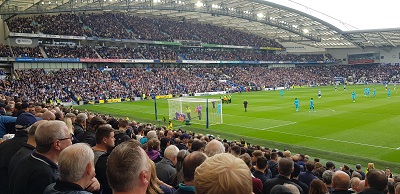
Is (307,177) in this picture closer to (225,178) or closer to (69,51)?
(225,178)

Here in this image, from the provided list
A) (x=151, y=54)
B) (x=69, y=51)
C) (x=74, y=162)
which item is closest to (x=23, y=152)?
(x=74, y=162)

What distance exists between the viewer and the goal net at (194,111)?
29188 millimetres

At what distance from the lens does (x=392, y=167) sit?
48.0 feet

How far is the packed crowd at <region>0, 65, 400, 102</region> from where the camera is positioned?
45.5 m

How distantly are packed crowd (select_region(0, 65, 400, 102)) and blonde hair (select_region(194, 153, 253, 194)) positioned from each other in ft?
132

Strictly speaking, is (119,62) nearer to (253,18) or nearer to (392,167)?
(253,18)

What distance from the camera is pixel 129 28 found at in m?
68.8

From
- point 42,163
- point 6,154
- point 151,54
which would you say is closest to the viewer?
point 42,163

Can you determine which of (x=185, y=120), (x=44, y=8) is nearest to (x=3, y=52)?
(x=44, y=8)

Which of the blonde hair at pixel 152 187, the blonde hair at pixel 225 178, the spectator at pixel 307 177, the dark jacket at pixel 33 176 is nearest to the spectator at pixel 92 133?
the dark jacket at pixel 33 176

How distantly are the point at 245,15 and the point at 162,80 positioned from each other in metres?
22.7

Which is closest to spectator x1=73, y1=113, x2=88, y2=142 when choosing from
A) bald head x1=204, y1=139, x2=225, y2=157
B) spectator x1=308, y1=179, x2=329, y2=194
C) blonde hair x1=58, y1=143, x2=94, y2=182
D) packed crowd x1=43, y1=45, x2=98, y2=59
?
bald head x1=204, y1=139, x2=225, y2=157

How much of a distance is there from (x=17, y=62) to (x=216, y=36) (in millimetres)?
47782

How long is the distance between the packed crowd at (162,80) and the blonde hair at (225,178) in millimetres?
40124
